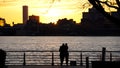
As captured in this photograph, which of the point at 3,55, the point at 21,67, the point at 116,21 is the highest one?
the point at 116,21

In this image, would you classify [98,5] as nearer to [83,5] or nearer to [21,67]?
[83,5]

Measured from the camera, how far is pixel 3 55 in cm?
1938

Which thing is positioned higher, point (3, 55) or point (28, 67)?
point (3, 55)

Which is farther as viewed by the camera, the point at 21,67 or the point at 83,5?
the point at 21,67

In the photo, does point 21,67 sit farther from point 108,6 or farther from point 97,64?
point 108,6

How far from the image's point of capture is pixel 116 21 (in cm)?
1634

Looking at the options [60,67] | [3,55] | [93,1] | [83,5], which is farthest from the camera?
[60,67]

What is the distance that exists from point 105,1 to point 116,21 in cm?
87

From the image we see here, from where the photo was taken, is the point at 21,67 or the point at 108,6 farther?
the point at 21,67

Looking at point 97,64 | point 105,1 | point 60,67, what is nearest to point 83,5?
point 105,1

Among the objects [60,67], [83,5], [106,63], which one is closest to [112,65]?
[106,63]

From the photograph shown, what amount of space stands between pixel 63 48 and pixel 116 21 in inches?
467

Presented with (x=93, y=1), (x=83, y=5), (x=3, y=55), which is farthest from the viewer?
(x=3, y=55)

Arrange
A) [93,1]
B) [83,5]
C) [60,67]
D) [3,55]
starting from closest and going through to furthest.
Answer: [93,1], [83,5], [3,55], [60,67]
